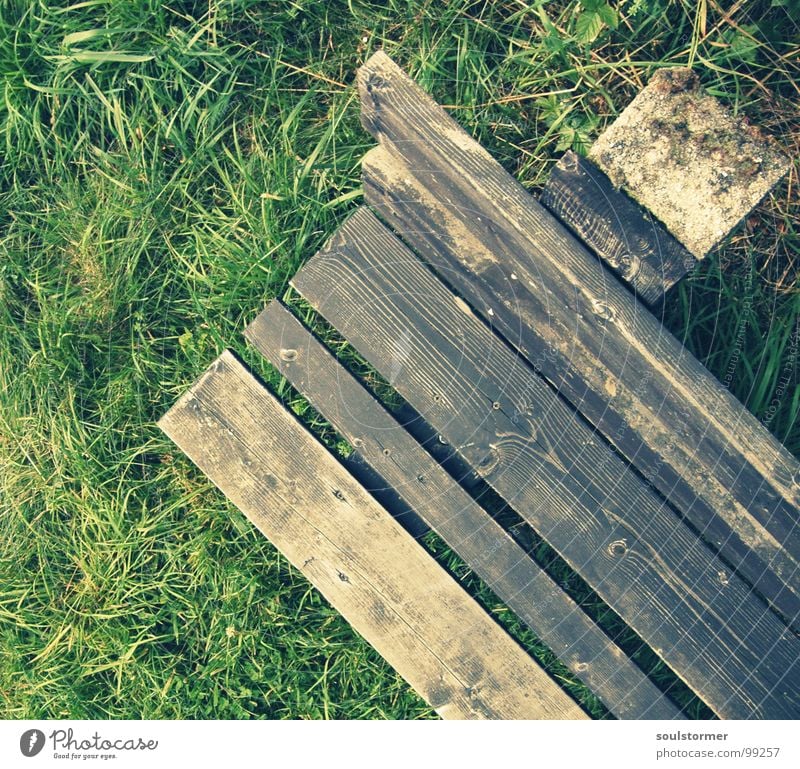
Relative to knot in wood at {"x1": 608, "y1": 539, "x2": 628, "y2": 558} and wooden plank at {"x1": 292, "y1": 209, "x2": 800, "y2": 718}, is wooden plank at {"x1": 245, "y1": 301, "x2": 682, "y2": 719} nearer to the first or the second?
wooden plank at {"x1": 292, "y1": 209, "x2": 800, "y2": 718}

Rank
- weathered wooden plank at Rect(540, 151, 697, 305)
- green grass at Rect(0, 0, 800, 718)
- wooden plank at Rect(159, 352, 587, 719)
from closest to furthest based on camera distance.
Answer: weathered wooden plank at Rect(540, 151, 697, 305) → wooden plank at Rect(159, 352, 587, 719) → green grass at Rect(0, 0, 800, 718)

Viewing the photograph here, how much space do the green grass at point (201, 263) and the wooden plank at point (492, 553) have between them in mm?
230

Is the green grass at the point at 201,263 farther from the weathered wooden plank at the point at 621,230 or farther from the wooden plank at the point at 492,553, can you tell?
the weathered wooden plank at the point at 621,230

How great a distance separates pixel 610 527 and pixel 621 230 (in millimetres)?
994

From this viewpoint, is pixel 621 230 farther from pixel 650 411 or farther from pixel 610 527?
pixel 610 527

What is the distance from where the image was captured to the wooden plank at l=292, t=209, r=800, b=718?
2324mm

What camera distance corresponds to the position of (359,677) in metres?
2.66

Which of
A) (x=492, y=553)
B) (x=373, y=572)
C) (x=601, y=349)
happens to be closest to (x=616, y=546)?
(x=492, y=553)

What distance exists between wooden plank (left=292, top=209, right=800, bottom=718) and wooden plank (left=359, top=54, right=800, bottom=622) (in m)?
0.07

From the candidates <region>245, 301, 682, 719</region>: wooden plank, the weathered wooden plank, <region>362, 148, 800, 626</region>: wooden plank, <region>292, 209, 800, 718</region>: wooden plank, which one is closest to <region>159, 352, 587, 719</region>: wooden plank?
<region>245, 301, 682, 719</region>: wooden plank

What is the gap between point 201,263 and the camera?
2699 mm

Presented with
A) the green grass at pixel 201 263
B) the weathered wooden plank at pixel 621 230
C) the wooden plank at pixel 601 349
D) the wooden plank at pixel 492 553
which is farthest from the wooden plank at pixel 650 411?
the wooden plank at pixel 492 553

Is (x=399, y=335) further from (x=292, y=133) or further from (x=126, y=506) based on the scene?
(x=126, y=506)
